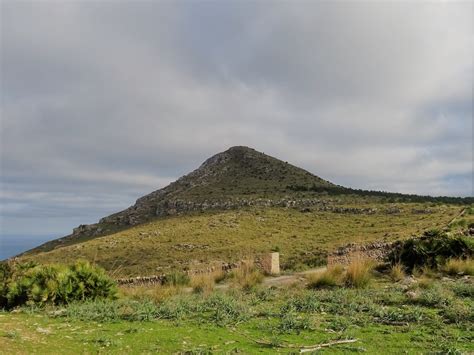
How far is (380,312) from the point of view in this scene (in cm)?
796

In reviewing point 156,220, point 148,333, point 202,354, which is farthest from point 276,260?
point 156,220

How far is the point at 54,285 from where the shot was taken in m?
10.6

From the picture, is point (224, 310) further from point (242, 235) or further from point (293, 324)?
point (242, 235)

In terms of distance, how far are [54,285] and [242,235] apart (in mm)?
32123

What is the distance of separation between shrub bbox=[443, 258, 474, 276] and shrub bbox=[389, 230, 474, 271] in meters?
0.84

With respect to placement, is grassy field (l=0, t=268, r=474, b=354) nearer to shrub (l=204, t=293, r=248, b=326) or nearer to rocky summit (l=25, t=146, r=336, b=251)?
shrub (l=204, t=293, r=248, b=326)

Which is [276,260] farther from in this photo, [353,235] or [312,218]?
[312,218]

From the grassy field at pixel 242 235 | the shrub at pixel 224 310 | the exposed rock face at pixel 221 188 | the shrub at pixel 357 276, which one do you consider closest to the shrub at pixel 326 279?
the shrub at pixel 357 276

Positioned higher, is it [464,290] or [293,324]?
[464,290]

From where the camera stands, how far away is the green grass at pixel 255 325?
245 inches

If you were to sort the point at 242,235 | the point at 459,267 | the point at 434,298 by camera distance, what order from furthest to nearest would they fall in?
the point at 242,235
the point at 459,267
the point at 434,298

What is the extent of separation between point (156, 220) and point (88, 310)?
48.1 m

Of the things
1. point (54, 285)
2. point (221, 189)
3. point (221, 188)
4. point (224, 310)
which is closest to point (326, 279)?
point (224, 310)

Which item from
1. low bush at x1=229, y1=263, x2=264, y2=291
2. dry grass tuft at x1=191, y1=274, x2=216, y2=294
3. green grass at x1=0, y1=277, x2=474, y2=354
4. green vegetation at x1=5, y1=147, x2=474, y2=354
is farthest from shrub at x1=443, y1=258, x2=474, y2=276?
dry grass tuft at x1=191, y1=274, x2=216, y2=294
